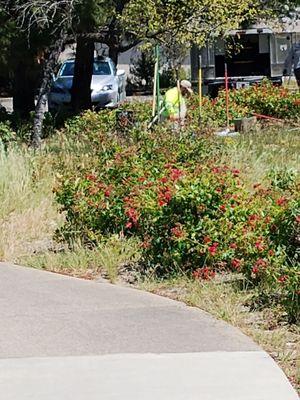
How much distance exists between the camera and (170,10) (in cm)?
1673

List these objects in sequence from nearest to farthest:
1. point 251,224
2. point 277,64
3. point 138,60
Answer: point 251,224 < point 277,64 < point 138,60

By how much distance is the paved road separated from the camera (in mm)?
4727

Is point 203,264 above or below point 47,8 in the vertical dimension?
below

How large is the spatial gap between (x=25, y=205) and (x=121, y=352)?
470 cm

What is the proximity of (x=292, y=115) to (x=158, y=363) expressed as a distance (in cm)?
1422

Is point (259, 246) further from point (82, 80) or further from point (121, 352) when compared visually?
point (82, 80)

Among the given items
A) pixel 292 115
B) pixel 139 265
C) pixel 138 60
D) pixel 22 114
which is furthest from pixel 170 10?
pixel 138 60

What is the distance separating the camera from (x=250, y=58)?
29.4 meters

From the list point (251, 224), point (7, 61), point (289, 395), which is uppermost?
point (7, 61)

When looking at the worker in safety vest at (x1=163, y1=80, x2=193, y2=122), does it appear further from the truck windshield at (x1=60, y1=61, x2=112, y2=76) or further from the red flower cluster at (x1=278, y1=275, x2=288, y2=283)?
the truck windshield at (x1=60, y1=61, x2=112, y2=76)

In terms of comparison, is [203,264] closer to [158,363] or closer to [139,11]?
[158,363]

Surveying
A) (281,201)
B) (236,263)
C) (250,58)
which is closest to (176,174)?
(281,201)

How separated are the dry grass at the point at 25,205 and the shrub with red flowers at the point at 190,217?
0.55m

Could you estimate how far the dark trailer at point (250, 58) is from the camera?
91.2 feet
